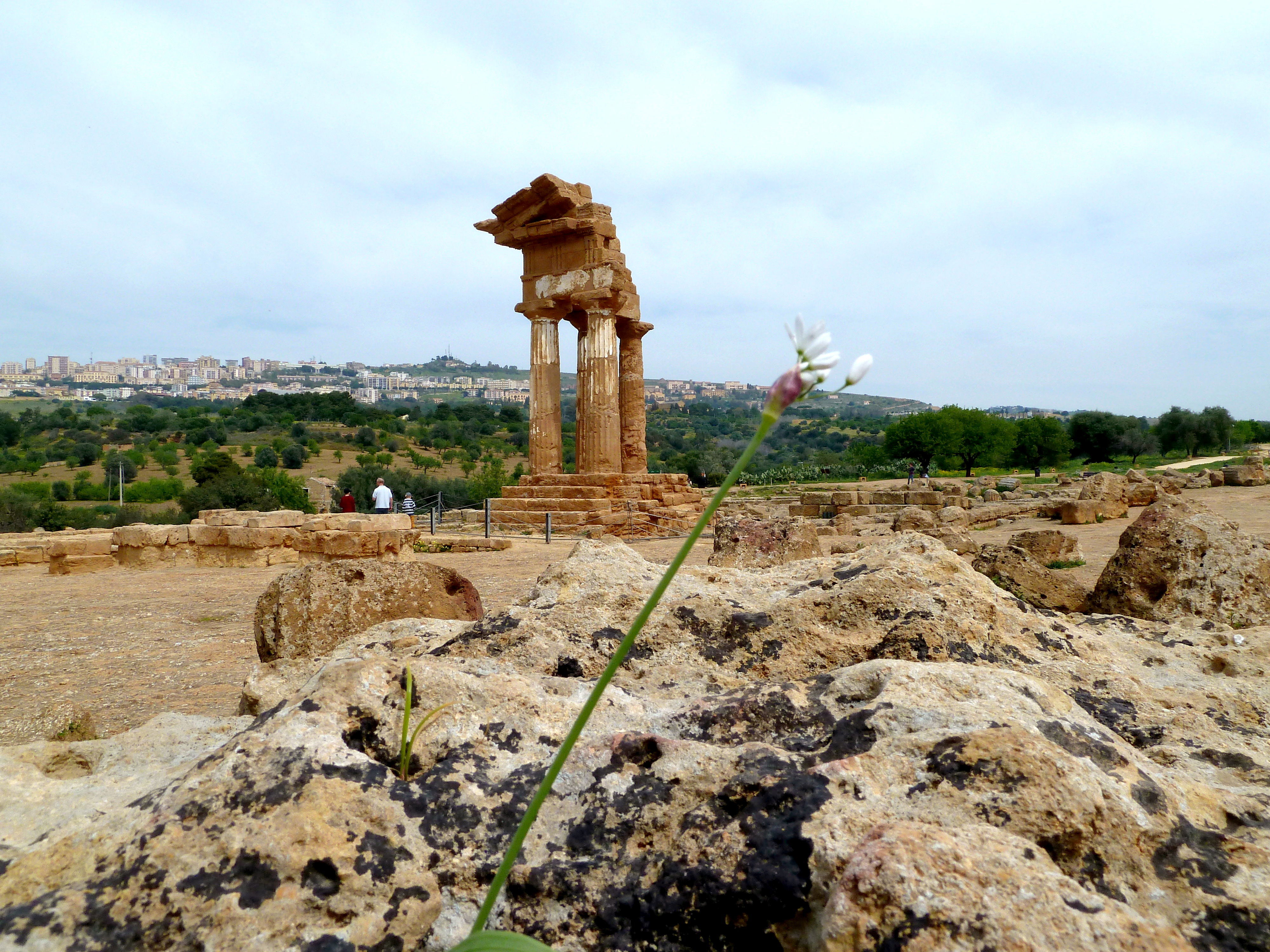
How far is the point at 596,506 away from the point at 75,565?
9.35 metres

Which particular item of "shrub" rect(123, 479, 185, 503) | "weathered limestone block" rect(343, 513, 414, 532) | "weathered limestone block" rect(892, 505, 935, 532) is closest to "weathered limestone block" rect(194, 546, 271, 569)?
"weathered limestone block" rect(343, 513, 414, 532)

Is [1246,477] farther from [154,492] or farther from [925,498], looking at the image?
[154,492]

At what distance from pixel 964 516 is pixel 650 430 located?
54745mm

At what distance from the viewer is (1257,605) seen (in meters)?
3.29

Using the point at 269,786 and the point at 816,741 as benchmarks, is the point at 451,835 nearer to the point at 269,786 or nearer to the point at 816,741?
the point at 269,786

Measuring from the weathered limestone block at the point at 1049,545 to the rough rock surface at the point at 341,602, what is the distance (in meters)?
8.74

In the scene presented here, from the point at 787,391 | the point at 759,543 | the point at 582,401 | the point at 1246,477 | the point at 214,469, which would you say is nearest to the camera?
the point at 787,391

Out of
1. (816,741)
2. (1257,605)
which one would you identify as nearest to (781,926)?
(816,741)

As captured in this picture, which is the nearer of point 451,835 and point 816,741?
point 451,835

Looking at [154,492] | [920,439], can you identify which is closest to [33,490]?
[154,492]

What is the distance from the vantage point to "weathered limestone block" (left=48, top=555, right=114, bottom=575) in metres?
12.5

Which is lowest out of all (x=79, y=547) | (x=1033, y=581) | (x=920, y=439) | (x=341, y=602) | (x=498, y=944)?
(x=79, y=547)

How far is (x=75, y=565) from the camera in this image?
1255 cm

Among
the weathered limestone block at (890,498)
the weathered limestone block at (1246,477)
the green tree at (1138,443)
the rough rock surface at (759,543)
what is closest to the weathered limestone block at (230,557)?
the rough rock surface at (759,543)
